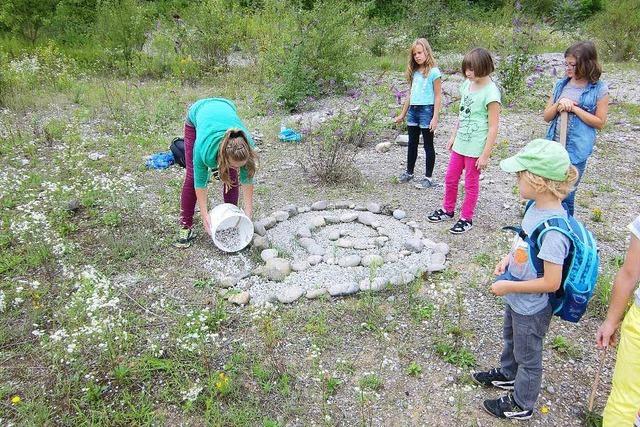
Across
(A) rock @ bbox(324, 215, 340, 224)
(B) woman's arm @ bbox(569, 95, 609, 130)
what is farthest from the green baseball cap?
(A) rock @ bbox(324, 215, 340, 224)

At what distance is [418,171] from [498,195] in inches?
41.0

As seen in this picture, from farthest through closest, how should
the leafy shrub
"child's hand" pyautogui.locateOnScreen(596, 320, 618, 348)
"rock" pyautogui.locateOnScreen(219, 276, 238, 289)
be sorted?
the leafy shrub → "rock" pyautogui.locateOnScreen(219, 276, 238, 289) → "child's hand" pyautogui.locateOnScreen(596, 320, 618, 348)

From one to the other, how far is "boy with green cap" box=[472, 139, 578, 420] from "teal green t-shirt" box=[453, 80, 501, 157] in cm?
183

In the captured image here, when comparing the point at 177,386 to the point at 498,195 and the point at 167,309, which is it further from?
the point at 498,195

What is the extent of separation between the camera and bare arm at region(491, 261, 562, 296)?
218 centimetres

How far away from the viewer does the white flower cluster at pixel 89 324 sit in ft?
10.1

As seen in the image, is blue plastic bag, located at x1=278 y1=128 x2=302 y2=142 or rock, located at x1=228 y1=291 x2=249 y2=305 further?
blue plastic bag, located at x1=278 y1=128 x2=302 y2=142

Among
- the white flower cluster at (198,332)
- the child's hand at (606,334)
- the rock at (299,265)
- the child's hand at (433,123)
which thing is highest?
the child's hand at (433,123)

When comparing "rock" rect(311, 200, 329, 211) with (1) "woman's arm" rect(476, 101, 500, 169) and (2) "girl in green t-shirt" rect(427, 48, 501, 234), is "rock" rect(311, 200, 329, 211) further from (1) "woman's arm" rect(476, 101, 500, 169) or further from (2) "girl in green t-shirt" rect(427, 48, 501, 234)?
(1) "woman's arm" rect(476, 101, 500, 169)

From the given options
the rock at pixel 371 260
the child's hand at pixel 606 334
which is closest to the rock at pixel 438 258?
the rock at pixel 371 260

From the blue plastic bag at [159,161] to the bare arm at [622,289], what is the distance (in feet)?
16.9

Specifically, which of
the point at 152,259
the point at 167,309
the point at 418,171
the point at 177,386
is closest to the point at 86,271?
the point at 152,259

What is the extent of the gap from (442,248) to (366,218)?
824 millimetres

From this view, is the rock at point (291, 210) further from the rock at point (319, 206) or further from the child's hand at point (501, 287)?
the child's hand at point (501, 287)
